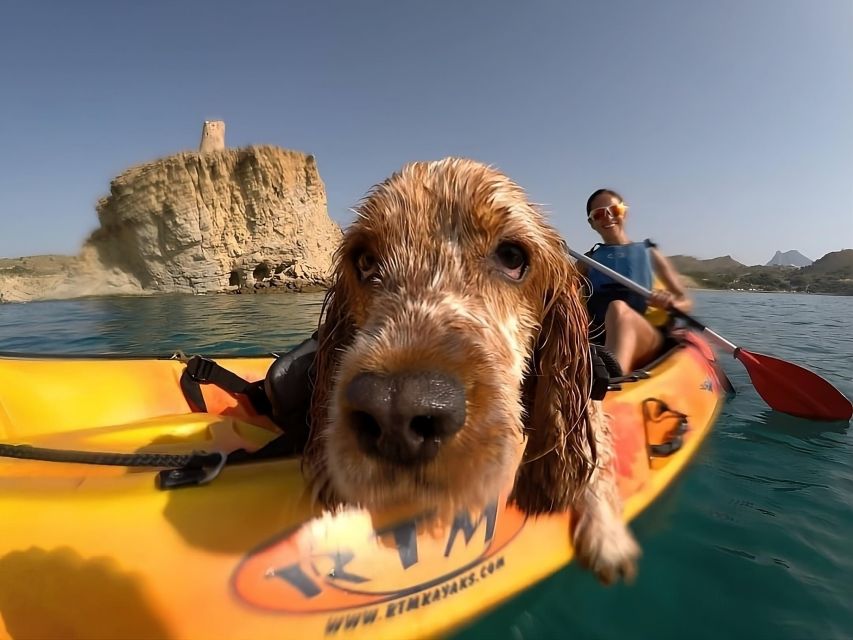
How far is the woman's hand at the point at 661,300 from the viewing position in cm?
567

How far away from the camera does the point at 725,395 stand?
614 cm

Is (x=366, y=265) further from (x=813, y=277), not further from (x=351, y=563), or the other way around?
(x=813, y=277)

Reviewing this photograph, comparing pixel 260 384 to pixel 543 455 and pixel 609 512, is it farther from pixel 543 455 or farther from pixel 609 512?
pixel 609 512

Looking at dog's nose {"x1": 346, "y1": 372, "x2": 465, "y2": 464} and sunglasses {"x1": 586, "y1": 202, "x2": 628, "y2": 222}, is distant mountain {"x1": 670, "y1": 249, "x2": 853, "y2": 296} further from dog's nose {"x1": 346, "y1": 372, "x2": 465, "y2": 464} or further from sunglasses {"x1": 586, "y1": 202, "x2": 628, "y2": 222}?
dog's nose {"x1": 346, "y1": 372, "x2": 465, "y2": 464}

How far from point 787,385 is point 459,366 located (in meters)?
5.96

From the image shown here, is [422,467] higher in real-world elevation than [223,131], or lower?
lower

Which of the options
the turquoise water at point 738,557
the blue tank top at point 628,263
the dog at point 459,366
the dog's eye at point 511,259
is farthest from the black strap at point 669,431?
the blue tank top at point 628,263

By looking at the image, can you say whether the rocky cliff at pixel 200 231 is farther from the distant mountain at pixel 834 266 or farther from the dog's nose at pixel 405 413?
the distant mountain at pixel 834 266

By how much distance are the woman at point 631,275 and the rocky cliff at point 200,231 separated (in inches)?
1443

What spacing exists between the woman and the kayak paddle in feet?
0.67

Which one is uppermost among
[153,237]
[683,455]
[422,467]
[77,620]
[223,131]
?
[223,131]

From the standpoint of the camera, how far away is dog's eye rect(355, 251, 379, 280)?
86.0 inches

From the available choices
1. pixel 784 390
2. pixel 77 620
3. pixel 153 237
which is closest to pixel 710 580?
pixel 77 620

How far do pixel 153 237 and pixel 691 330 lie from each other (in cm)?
4283
